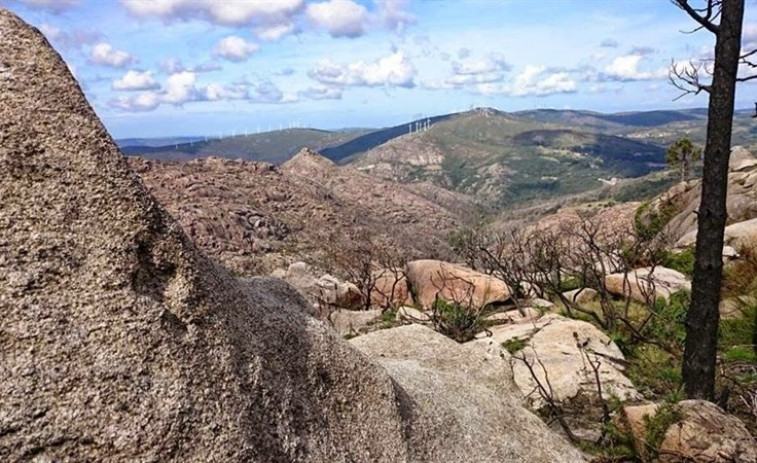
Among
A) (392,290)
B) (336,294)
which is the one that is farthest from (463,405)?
(336,294)

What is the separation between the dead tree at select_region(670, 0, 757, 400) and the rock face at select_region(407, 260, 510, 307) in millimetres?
8608

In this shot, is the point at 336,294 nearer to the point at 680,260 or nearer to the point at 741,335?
the point at 680,260

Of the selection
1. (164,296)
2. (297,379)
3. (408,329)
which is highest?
(164,296)

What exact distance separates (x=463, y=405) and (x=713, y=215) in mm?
4533

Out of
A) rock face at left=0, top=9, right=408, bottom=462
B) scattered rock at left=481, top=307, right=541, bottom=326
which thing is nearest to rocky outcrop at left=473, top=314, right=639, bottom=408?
scattered rock at left=481, top=307, right=541, bottom=326

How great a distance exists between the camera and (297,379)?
589 centimetres

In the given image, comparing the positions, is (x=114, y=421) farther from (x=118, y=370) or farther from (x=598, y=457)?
(x=598, y=457)

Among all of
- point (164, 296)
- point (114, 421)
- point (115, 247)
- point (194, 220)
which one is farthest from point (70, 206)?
point (194, 220)

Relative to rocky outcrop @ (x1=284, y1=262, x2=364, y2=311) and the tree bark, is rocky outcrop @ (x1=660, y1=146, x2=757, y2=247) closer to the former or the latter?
the tree bark

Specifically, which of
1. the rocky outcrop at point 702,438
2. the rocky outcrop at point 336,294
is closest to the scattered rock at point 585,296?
the rocky outcrop at point 336,294

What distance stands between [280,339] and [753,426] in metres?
6.94

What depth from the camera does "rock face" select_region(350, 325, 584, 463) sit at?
22.5 ft

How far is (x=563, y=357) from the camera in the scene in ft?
35.4

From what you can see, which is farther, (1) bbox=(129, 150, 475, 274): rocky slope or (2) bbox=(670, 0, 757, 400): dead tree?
(1) bbox=(129, 150, 475, 274): rocky slope
